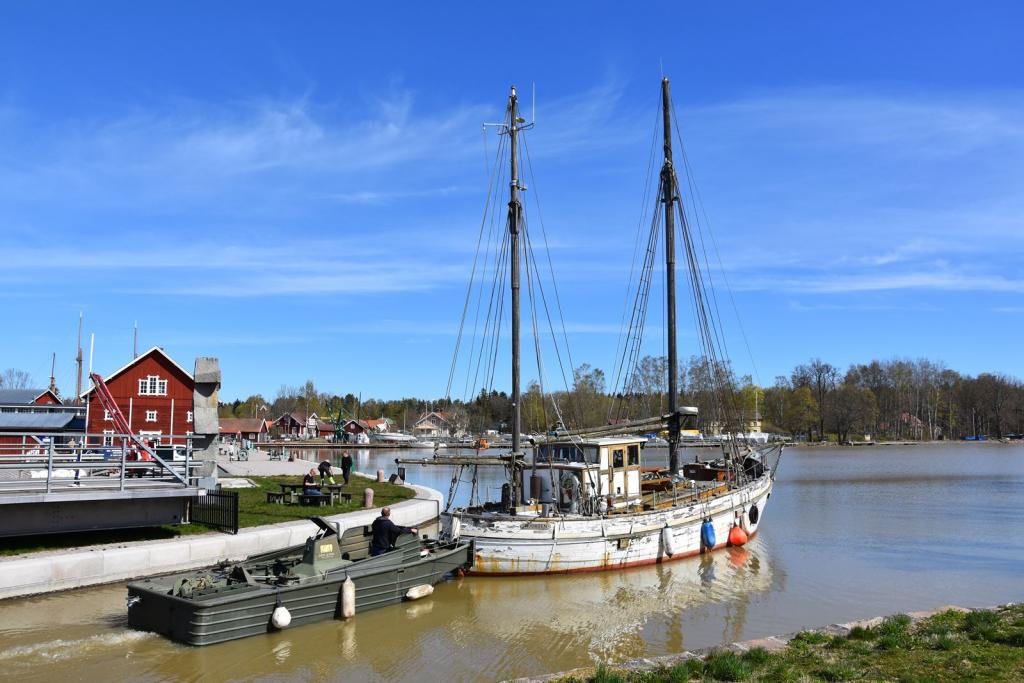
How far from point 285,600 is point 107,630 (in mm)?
3278

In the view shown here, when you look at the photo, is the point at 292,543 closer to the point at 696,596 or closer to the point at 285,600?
the point at 285,600

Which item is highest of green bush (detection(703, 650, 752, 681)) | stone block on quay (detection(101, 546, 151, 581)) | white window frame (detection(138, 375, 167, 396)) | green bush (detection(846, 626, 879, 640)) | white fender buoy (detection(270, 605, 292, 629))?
white window frame (detection(138, 375, 167, 396))

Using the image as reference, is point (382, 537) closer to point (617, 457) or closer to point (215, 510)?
point (215, 510)

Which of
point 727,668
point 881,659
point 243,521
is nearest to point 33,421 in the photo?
point 243,521

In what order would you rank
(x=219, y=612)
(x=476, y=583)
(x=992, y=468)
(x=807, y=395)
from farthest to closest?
(x=807, y=395), (x=992, y=468), (x=476, y=583), (x=219, y=612)

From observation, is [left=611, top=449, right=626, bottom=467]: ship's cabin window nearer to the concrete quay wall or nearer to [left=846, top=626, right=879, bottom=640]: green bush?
the concrete quay wall

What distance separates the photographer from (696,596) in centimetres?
1956

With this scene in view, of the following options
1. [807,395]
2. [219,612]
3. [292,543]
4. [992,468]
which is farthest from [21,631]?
[807,395]

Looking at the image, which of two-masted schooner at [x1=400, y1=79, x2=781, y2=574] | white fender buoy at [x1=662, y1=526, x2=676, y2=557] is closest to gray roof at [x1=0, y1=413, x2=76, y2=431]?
two-masted schooner at [x1=400, y1=79, x2=781, y2=574]

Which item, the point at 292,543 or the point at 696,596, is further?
the point at 292,543

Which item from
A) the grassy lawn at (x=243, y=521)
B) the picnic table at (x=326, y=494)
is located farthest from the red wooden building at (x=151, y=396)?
the picnic table at (x=326, y=494)

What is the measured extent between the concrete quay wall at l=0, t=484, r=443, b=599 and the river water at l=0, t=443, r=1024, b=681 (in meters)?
0.42

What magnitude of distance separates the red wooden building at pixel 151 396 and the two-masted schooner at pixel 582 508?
3367cm

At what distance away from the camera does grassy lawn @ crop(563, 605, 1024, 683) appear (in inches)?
386
